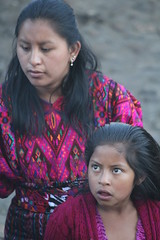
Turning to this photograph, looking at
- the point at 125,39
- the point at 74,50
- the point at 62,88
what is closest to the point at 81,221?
the point at 62,88

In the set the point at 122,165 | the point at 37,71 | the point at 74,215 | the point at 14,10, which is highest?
the point at 14,10

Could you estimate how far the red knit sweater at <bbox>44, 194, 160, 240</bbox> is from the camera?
9.64 ft

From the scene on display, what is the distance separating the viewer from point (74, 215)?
296cm

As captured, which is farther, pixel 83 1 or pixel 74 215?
pixel 83 1

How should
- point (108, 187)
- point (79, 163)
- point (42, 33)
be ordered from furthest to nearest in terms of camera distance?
point (79, 163) < point (42, 33) < point (108, 187)

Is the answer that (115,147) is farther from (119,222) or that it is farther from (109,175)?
(119,222)

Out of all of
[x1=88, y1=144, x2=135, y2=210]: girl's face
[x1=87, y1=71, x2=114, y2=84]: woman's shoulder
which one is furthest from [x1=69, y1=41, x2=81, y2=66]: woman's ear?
[x1=88, y1=144, x2=135, y2=210]: girl's face

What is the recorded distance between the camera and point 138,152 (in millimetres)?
2953

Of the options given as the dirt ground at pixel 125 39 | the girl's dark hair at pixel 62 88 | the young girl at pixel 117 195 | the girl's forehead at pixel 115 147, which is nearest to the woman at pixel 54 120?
the girl's dark hair at pixel 62 88

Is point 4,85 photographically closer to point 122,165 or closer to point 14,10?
point 122,165

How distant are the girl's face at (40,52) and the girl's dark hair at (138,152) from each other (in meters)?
0.46

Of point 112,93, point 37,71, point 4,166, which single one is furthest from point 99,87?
point 4,166

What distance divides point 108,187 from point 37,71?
0.74 metres

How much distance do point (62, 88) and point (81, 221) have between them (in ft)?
2.69
